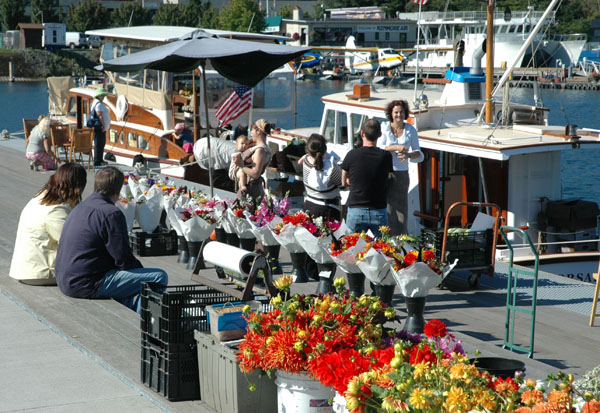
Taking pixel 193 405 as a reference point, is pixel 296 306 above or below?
above

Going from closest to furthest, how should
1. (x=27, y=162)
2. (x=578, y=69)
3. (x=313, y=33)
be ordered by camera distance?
(x=27, y=162) → (x=578, y=69) → (x=313, y=33)

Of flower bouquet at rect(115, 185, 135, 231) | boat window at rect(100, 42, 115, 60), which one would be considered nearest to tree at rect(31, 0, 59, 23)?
boat window at rect(100, 42, 115, 60)

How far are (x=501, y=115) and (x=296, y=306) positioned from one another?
9.63 meters

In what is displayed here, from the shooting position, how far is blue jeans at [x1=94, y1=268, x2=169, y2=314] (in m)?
7.21

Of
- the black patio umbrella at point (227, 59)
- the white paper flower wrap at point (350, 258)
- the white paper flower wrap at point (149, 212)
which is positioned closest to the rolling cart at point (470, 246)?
the white paper flower wrap at point (350, 258)

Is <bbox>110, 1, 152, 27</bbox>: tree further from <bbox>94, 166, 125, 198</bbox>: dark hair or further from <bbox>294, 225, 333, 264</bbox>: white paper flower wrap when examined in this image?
<bbox>94, 166, 125, 198</bbox>: dark hair

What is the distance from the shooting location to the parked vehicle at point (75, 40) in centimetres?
9325

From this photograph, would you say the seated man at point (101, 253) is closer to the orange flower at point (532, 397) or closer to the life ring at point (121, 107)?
the orange flower at point (532, 397)

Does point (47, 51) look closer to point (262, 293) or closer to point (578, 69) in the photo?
point (578, 69)

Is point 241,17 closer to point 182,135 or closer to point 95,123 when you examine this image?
point 182,135

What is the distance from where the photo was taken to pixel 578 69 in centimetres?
8575

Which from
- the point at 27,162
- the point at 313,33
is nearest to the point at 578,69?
the point at 313,33

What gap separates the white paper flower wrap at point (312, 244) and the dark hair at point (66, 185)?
211cm

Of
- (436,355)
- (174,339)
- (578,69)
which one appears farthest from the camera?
(578,69)
